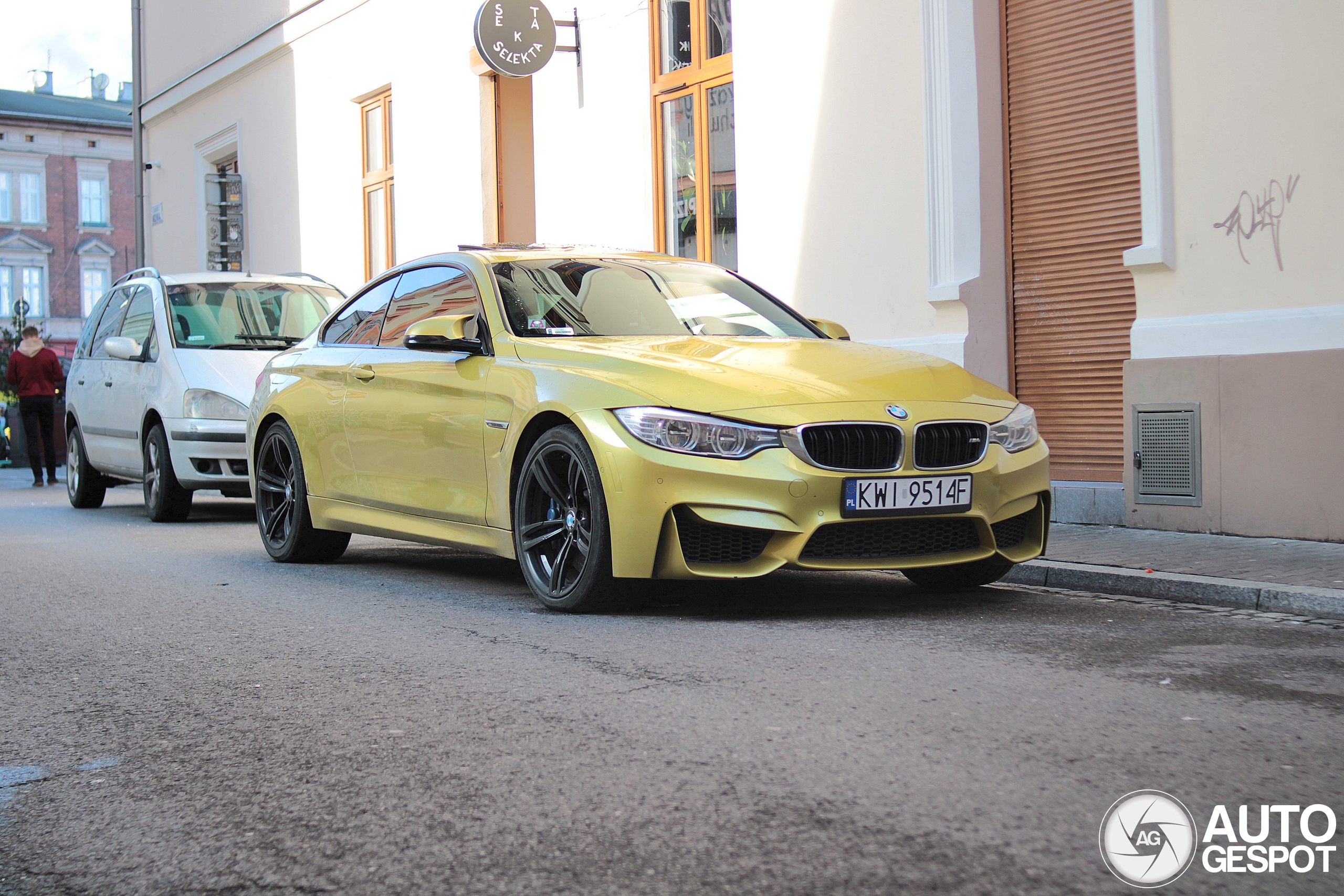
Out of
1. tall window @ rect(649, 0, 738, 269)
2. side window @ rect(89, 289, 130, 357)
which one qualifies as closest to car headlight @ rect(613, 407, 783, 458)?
tall window @ rect(649, 0, 738, 269)

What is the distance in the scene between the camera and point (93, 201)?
72.1m

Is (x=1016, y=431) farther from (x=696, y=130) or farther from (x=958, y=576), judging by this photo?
(x=696, y=130)

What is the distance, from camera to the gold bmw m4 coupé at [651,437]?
212 inches

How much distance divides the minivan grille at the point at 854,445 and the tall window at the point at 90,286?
2822 inches

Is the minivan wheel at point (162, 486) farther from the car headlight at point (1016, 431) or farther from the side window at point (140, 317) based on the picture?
the car headlight at point (1016, 431)

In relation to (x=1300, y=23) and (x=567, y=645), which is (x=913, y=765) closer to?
(x=567, y=645)

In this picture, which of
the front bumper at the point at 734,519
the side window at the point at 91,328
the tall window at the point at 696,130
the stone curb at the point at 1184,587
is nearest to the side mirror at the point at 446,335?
the front bumper at the point at 734,519

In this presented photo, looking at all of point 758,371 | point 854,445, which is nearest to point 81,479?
point 758,371

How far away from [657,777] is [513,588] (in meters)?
3.52

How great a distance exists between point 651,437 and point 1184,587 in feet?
8.25

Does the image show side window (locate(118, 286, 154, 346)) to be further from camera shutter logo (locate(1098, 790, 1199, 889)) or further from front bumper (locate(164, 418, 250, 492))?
camera shutter logo (locate(1098, 790, 1199, 889))

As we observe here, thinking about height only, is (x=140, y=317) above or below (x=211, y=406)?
above

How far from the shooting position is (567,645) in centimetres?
510

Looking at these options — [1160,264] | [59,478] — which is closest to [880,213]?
[1160,264]
